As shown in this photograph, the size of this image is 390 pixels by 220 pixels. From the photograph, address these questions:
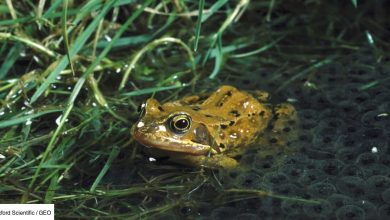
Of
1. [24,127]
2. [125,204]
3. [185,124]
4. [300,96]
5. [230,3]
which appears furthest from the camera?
[230,3]

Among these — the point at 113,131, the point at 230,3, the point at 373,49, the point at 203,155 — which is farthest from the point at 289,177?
the point at 230,3

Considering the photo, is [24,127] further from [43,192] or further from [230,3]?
[230,3]

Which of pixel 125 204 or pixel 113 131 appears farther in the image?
pixel 113 131

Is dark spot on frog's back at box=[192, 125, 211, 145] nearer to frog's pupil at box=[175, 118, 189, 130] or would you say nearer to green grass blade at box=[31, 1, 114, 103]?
frog's pupil at box=[175, 118, 189, 130]

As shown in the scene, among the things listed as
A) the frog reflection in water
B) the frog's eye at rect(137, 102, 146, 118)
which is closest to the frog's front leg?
the frog reflection in water

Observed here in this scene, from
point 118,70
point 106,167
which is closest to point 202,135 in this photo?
point 106,167

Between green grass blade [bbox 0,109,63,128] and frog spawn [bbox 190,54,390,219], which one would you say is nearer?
frog spawn [bbox 190,54,390,219]

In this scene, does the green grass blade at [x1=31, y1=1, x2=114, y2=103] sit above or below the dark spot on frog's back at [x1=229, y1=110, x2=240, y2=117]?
above
